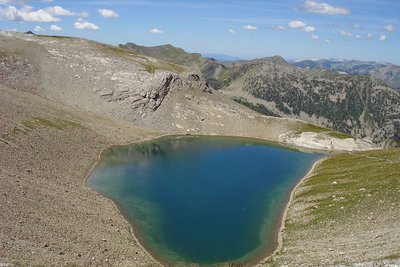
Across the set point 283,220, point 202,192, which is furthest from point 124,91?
point 283,220

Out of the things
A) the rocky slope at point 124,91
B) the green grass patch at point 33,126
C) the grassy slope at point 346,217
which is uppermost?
the rocky slope at point 124,91

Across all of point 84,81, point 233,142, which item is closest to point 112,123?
point 84,81

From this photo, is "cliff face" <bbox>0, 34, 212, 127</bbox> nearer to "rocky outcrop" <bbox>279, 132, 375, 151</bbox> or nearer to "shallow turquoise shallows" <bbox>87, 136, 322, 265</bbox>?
→ "shallow turquoise shallows" <bbox>87, 136, 322, 265</bbox>

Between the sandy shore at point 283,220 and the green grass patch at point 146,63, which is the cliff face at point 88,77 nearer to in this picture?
the green grass patch at point 146,63

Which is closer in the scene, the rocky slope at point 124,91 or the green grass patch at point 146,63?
the rocky slope at point 124,91

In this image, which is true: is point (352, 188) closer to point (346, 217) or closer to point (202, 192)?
point (346, 217)

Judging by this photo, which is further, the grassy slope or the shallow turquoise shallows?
the shallow turquoise shallows

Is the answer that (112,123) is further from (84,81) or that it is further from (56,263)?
(56,263)

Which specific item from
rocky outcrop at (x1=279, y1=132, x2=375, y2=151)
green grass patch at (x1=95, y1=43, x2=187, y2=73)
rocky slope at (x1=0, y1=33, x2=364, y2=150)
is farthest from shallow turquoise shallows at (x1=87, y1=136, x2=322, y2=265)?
green grass patch at (x1=95, y1=43, x2=187, y2=73)

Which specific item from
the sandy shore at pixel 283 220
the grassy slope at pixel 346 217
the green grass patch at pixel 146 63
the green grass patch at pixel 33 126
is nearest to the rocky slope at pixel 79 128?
the green grass patch at pixel 33 126

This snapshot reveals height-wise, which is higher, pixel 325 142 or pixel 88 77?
pixel 88 77
